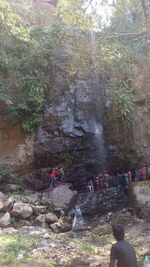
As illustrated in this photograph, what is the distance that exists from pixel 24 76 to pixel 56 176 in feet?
20.2

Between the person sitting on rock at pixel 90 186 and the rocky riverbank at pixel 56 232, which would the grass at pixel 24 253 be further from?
the person sitting on rock at pixel 90 186

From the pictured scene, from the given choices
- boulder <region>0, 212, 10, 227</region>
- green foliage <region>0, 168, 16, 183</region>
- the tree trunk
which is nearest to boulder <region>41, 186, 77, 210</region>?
boulder <region>0, 212, 10, 227</region>

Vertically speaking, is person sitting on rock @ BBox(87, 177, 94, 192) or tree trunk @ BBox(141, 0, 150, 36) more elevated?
tree trunk @ BBox(141, 0, 150, 36)

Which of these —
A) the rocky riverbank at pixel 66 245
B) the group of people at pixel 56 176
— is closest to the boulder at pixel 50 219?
the rocky riverbank at pixel 66 245

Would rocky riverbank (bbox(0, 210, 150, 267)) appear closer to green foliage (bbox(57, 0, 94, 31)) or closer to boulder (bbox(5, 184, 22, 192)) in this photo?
boulder (bbox(5, 184, 22, 192))

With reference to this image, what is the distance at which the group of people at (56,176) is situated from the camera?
12.8 m

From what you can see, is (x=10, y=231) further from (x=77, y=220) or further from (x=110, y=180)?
(x=110, y=180)

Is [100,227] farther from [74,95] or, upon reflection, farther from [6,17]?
[6,17]

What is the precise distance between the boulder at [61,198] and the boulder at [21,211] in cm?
157

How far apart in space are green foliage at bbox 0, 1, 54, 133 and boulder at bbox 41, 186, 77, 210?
3.97m

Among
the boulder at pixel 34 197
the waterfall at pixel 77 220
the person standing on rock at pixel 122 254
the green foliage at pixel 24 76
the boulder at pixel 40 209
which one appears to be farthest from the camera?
the green foliage at pixel 24 76

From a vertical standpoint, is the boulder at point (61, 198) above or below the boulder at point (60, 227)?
above

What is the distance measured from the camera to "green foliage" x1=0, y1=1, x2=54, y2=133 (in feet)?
44.8

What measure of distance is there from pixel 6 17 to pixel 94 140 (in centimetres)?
781
